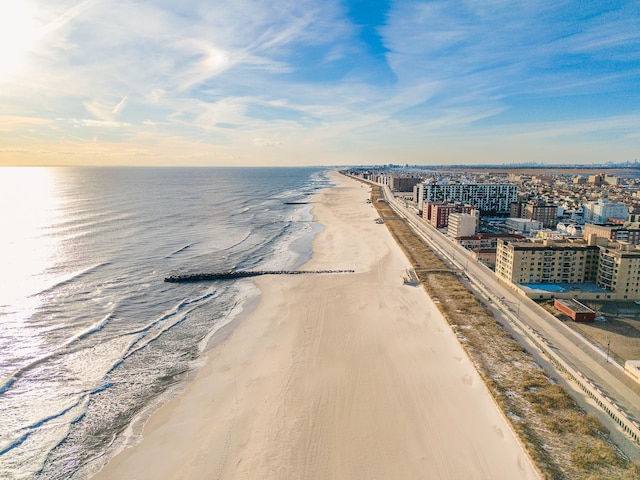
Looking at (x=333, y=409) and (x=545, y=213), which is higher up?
(x=545, y=213)

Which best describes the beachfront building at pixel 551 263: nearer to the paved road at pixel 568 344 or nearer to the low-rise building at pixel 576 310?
the paved road at pixel 568 344

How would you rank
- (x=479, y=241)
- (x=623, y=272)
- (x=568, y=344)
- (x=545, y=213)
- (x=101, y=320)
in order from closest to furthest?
(x=568, y=344) → (x=101, y=320) → (x=623, y=272) → (x=479, y=241) → (x=545, y=213)

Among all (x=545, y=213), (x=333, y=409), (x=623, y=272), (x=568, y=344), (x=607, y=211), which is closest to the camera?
(x=333, y=409)

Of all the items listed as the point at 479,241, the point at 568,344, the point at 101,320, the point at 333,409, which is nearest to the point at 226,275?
the point at 101,320

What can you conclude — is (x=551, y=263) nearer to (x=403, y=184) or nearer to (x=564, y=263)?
(x=564, y=263)

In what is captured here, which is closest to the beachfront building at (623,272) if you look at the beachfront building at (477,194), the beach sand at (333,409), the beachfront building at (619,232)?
the beachfront building at (619,232)

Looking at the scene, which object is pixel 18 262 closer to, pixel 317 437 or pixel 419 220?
pixel 317 437
